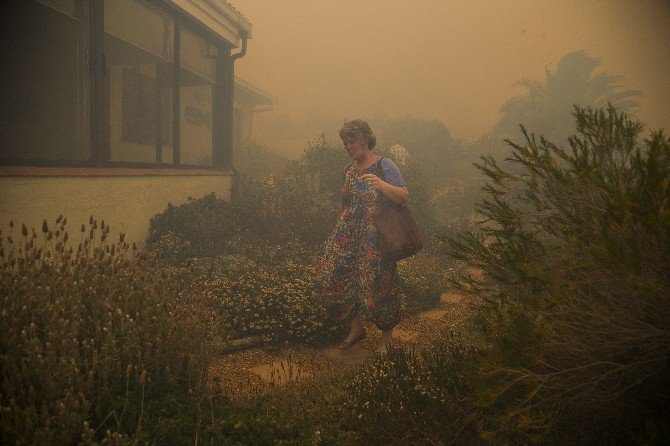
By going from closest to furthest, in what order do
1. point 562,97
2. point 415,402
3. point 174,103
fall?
1. point 415,402
2. point 174,103
3. point 562,97

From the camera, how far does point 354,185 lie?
3.76 metres

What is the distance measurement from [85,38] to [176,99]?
1.78 meters

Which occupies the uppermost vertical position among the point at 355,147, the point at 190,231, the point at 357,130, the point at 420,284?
the point at 357,130

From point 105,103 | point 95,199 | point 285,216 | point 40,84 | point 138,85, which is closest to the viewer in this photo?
point 95,199

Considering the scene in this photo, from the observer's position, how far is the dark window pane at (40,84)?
314 inches

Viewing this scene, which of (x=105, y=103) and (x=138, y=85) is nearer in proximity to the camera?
(x=105, y=103)

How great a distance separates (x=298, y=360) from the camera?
3789 mm

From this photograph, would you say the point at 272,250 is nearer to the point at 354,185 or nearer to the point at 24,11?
the point at 354,185

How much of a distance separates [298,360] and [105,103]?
15.2 feet

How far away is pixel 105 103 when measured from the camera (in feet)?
18.4

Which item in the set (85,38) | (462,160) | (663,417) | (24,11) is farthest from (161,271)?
(462,160)

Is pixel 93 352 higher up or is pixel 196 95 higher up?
pixel 196 95

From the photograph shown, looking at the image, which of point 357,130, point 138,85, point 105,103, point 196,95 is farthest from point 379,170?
point 196,95

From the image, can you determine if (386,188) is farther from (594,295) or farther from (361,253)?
(594,295)
